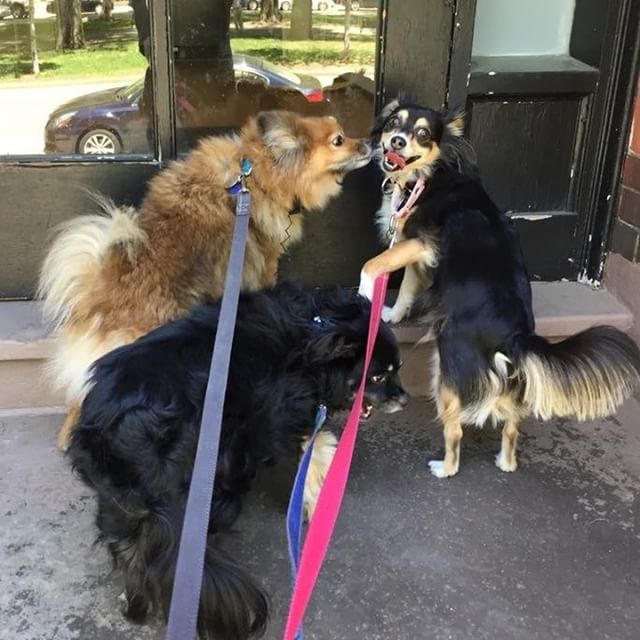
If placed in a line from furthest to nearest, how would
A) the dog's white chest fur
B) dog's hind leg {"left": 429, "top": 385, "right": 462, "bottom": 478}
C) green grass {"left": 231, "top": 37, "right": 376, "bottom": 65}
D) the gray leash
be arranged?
green grass {"left": 231, "top": 37, "right": 376, "bottom": 65} < the dog's white chest fur < dog's hind leg {"left": 429, "top": 385, "right": 462, "bottom": 478} < the gray leash

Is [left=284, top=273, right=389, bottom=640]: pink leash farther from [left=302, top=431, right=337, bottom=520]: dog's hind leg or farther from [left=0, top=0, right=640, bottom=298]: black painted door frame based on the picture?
[left=0, top=0, right=640, bottom=298]: black painted door frame

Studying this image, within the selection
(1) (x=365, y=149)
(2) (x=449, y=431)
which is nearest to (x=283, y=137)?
(1) (x=365, y=149)

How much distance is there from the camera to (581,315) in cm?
389

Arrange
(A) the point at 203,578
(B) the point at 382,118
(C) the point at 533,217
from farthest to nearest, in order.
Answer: (C) the point at 533,217, (B) the point at 382,118, (A) the point at 203,578

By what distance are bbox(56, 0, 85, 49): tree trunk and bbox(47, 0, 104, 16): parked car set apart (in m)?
0.02

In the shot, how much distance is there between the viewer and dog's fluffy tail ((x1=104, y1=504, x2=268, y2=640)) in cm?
212

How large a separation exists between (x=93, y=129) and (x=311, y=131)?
1.24 m

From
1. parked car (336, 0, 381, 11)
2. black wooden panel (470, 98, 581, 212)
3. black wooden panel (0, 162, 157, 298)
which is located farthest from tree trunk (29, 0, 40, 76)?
black wooden panel (470, 98, 581, 212)

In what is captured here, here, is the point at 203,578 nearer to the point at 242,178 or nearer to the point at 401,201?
the point at 242,178

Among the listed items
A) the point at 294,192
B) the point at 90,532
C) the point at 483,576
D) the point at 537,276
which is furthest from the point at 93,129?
the point at 483,576

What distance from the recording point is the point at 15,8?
3.69m

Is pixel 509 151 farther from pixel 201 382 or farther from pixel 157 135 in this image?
pixel 201 382

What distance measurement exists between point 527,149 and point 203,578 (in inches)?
114

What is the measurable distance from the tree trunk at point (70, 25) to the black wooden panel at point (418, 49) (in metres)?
1.46
